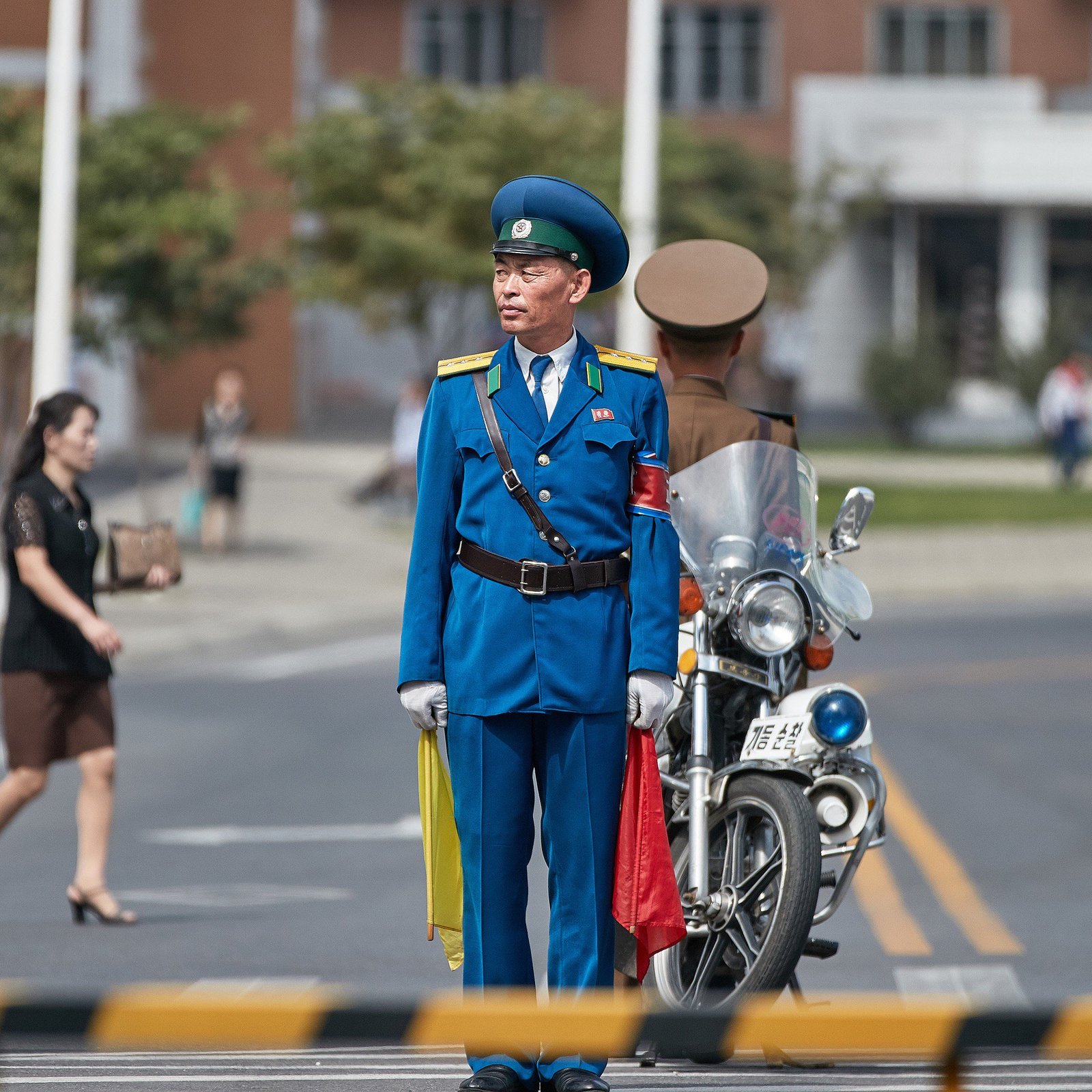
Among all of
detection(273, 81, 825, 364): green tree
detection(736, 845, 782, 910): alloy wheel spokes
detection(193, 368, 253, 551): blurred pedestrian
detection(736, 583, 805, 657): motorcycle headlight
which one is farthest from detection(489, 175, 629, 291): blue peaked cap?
detection(273, 81, 825, 364): green tree

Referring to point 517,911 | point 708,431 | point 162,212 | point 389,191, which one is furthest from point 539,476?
point 389,191

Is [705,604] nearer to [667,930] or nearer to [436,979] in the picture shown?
[667,930]

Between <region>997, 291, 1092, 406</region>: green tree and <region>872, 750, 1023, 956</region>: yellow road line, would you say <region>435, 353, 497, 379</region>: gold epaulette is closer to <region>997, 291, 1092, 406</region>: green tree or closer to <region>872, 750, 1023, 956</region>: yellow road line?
<region>872, 750, 1023, 956</region>: yellow road line

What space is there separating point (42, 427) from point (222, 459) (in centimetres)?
1478

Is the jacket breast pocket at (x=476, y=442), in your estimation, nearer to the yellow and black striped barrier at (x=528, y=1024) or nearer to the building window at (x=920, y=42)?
the yellow and black striped barrier at (x=528, y=1024)

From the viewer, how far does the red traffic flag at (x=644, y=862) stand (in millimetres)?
4848

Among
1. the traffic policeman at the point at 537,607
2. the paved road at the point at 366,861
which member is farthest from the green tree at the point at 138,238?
the traffic policeman at the point at 537,607

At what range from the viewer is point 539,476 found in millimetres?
4832

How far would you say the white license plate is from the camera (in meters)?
5.82

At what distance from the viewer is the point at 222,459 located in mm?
22766

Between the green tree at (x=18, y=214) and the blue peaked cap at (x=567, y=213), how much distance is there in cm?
1710

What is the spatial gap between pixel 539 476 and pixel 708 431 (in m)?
1.45

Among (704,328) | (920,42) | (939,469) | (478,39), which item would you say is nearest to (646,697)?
(704,328)

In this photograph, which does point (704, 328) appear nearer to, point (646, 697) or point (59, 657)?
point (646, 697)
